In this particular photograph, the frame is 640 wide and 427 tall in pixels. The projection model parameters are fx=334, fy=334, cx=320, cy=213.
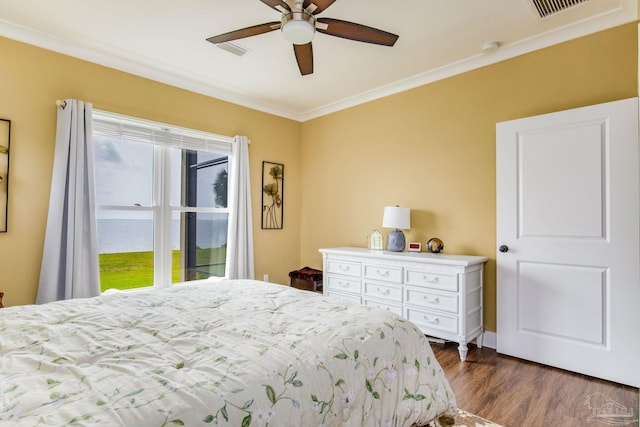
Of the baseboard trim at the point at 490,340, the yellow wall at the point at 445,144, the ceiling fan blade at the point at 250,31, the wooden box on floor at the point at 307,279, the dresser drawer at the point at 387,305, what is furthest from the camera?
the wooden box on floor at the point at 307,279

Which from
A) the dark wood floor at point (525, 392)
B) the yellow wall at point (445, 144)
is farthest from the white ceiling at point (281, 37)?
the dark wood floor at point (525, 392)

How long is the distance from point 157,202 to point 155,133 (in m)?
0.70

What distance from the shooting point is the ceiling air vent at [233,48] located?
288 cm

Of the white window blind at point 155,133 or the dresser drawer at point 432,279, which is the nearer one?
the dresser drawer at point 432,279

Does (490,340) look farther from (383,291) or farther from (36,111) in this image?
(36,111)

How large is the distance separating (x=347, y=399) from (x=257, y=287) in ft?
3.80

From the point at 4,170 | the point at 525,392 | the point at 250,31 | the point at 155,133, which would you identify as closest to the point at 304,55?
the point at 250,31

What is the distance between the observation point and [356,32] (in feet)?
7.14

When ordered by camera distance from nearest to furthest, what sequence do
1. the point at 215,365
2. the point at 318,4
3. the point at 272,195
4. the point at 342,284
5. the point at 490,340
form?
1. the point at 215,365
2. the point at 318,4
3. the point at 490,340
4. the point at 342,284
5. the point at 272,195

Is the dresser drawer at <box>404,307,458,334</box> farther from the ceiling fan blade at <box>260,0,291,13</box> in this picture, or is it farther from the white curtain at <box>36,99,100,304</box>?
the white curtain at <box>36,99,100,304</box>

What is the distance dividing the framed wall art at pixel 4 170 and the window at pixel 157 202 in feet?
2.01

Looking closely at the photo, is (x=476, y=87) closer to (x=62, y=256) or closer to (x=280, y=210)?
(x=280, y=210)

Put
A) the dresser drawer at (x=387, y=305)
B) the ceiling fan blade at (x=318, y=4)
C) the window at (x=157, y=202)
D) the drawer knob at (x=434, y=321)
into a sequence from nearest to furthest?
the ceiling fan blade at (x=318, y=4)
the drawer knob at (x=434, y=321)
the dresser drawer at (x=387, y=305)
the window at (x=157, y=202)

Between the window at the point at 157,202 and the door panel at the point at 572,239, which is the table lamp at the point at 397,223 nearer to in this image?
the door panel at the point at 572,239
